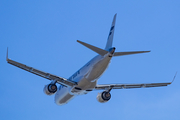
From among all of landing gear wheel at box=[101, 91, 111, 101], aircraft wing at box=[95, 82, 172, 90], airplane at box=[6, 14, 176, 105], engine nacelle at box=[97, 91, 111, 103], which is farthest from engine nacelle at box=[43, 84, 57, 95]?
landing gear wheel at box=[101, 91, 111, 101]

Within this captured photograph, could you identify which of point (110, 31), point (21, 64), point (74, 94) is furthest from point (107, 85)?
point (21, 64)

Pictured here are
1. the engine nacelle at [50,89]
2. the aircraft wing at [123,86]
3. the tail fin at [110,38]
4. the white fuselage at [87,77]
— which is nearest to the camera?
the white fuselage at [87,77]

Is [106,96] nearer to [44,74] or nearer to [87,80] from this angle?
[87,80]

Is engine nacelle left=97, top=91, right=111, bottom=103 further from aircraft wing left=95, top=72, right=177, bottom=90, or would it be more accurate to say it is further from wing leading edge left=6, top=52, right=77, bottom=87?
wing leading edge left=6, top=52, right=77, bottom=87

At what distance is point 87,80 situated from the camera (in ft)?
144

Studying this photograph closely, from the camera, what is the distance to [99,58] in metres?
41.4

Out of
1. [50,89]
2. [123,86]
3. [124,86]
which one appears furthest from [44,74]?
[124,86]

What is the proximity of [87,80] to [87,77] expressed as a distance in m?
0.64

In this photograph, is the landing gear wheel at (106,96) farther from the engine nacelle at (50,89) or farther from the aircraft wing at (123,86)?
the engine nacelle at (50,89)

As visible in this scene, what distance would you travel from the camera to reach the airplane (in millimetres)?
40625

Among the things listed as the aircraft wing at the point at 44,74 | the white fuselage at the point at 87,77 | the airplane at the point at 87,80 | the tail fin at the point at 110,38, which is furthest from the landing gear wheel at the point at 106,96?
the tail fin at the point at 110,38

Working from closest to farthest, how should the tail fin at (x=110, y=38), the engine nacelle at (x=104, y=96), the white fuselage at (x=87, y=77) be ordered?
the white fuselage at (x=87, y=77), the tail fin at (x=110, y=38), the engine nacelle at (x=104, y=96)

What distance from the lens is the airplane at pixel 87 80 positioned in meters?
40.6

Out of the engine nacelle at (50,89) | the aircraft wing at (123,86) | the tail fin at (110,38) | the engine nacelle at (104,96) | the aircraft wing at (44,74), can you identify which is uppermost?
the tail fin at (110,38)
